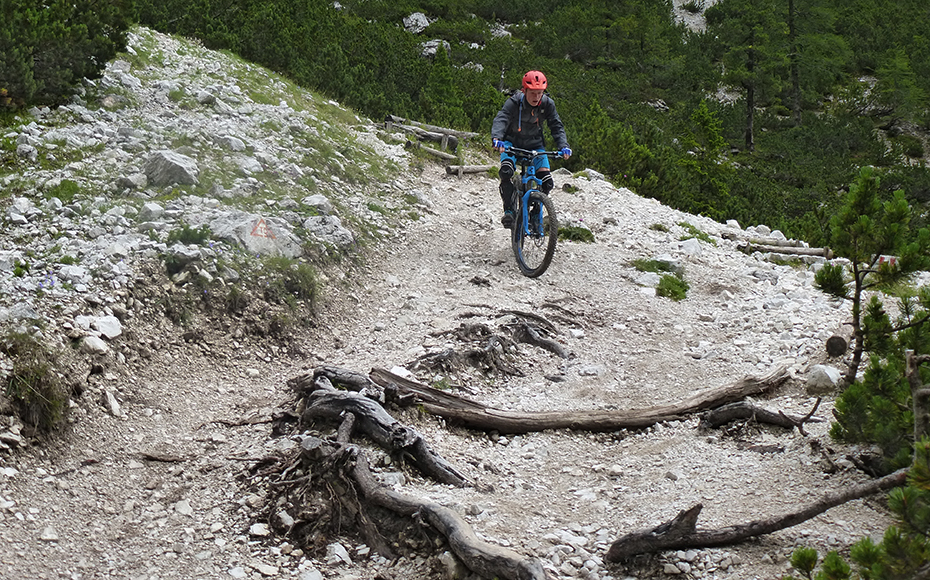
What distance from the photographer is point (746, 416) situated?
545cm

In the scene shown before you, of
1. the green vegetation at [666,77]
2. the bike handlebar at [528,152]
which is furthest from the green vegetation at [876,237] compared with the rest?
the green vegetation at [666,77]

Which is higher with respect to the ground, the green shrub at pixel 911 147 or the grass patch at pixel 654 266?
Answer: the green shrub at pixel 911 147

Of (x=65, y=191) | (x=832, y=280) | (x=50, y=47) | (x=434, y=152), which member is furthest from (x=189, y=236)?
(x=434, y=152)

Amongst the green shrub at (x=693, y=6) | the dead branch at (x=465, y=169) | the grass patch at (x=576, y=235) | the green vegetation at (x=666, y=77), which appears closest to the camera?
the grass patch at (x=576, y=235)

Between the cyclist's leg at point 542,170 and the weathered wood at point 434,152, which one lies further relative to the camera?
the weathered wood at point 434,152

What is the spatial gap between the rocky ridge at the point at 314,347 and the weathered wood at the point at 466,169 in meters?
2.15

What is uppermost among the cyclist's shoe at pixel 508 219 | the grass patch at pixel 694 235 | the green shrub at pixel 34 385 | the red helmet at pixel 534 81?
the red helmet at pixel 534 81

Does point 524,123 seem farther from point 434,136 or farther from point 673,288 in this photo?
point 434,136

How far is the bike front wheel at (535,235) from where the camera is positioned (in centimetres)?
955

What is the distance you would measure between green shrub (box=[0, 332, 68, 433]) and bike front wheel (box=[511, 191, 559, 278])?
20.7 feet

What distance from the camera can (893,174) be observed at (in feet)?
87.5

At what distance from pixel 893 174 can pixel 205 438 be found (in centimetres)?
2933

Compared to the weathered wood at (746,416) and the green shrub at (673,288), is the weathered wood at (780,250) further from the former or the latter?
the weathered wood at (746,416)

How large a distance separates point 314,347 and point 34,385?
9.29ft
